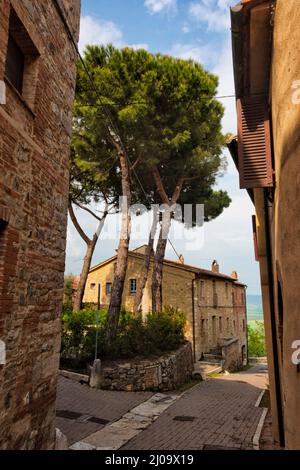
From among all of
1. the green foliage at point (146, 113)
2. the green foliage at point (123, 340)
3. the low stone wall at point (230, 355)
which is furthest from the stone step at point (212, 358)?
the green foliage at point (146, 113)

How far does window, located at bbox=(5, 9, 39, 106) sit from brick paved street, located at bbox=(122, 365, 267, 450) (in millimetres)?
7381

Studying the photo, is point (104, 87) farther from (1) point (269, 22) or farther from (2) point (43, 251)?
(2) point (43, 251)

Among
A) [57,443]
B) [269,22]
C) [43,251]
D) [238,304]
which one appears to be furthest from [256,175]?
[238,304]

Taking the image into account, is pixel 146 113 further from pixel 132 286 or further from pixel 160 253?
pixel 132 286

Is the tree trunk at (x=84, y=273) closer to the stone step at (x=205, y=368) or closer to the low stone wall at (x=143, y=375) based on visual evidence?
the low stone wall at (x=143, y=375)

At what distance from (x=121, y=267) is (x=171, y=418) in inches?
266

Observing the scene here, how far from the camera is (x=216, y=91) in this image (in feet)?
56.3

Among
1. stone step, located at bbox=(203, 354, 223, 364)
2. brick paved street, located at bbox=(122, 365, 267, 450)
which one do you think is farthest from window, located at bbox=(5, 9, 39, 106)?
stone step, located at bbox=(203, 354, 223, 364)

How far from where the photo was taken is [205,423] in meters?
9.48

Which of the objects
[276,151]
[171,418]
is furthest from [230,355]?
[276,151]

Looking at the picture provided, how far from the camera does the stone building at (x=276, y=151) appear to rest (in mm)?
3453

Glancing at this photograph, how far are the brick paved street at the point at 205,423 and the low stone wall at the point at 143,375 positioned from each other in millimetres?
982

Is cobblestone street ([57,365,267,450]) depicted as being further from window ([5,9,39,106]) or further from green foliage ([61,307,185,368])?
window ([5,9,39,106])

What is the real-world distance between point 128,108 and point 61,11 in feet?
33.2
